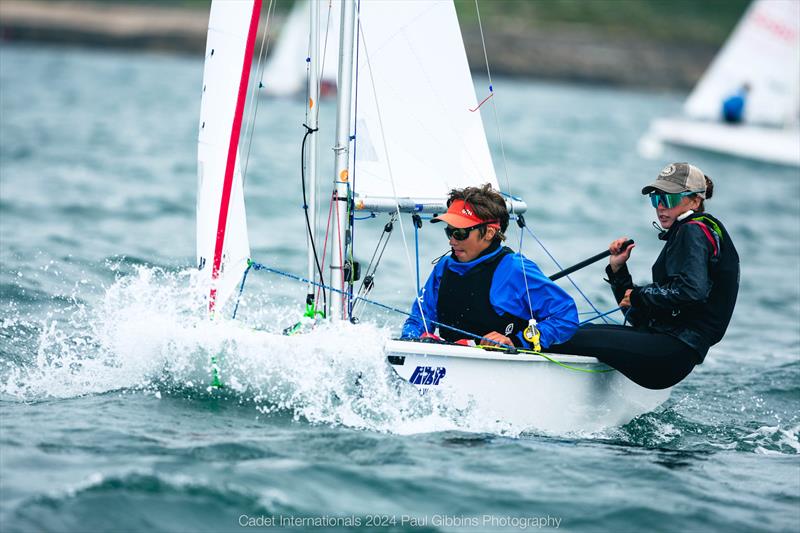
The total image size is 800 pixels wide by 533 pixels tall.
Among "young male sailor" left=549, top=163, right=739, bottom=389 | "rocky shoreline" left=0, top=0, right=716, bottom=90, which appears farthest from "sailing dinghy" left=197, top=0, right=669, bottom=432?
"rocky shoreline" left=0, top=0, right=716, bottom=90

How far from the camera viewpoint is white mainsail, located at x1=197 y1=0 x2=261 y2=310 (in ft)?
15.5

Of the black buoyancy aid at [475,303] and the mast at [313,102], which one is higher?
the mast at [313,102]

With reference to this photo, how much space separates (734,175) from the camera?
2030cm

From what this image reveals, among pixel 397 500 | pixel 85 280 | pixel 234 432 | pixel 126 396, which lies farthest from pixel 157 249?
pixel 397 500

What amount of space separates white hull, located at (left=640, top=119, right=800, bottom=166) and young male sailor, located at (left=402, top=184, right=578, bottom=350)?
60.4ft

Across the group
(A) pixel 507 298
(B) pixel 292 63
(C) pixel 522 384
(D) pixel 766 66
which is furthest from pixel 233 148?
(B) pixel 292 63

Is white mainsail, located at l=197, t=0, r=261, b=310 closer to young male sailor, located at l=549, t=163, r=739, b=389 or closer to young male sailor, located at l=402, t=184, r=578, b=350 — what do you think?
young male sailor, located at l=402, t=184, r=578, b=350

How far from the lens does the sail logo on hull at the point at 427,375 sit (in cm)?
474

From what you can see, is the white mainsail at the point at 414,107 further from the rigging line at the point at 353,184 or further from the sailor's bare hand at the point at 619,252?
the sailor's bare hand at the point at 619,252

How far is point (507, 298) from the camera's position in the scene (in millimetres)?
4902

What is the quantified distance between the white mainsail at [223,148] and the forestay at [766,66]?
1894cm

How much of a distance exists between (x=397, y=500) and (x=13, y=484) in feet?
4.85

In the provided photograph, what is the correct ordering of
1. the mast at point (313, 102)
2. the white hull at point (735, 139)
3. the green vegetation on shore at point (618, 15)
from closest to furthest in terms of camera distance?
the mast at point (313, 102) < the white hull at point (735, 139) < the green vegetation on shore at point (618, 15)

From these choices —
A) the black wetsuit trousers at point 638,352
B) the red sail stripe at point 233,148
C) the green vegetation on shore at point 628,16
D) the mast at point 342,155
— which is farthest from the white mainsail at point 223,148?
the green vegetation on shore at point 628,16
